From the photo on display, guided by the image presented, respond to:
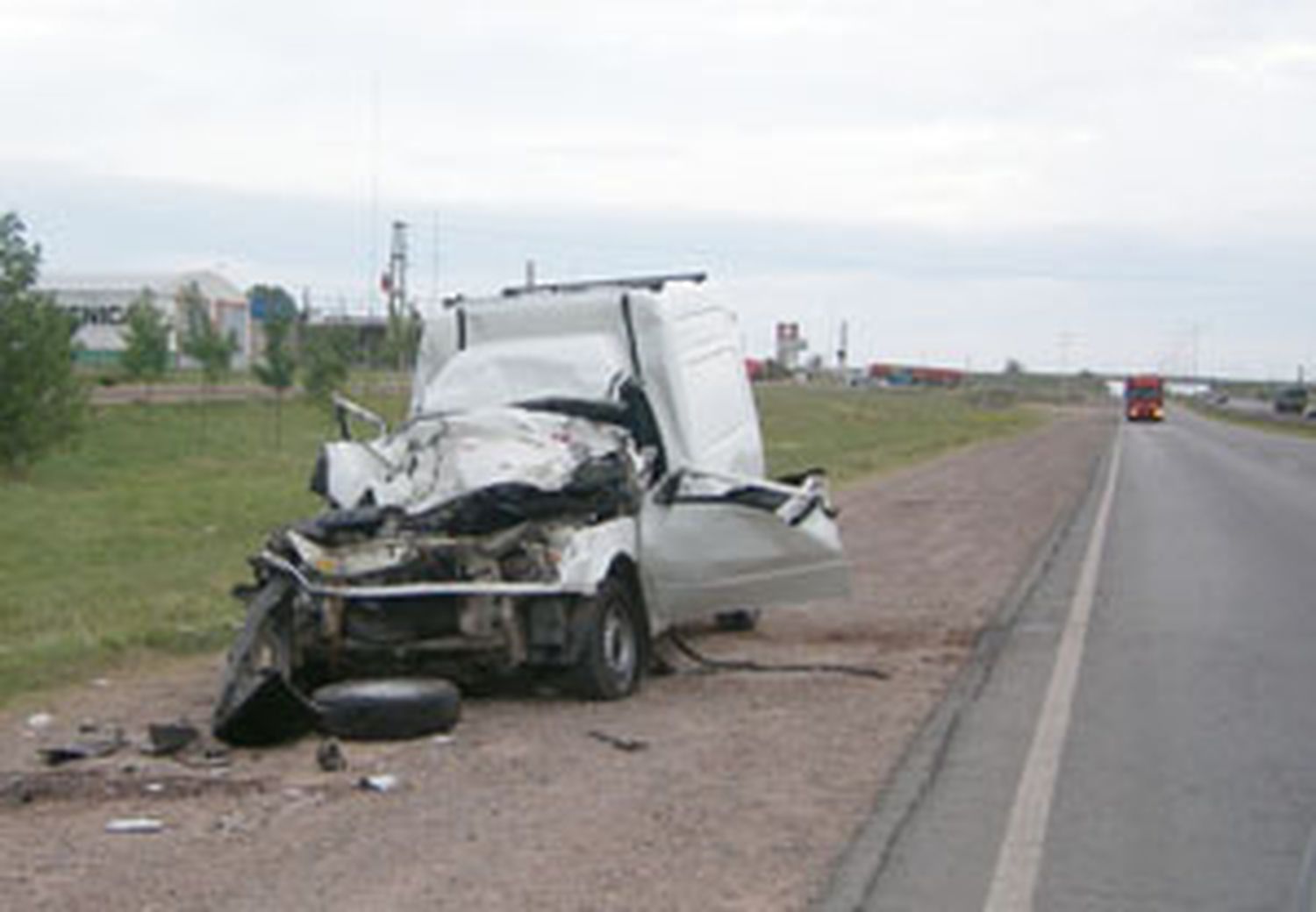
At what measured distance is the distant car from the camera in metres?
103

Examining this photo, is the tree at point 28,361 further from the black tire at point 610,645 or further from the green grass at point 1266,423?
the green grass at point 1266,423

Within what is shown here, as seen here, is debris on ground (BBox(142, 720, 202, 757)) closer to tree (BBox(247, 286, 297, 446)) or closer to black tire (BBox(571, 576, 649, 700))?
black tire (BBox(571, 576, 649, 700))

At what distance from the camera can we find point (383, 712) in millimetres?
7918

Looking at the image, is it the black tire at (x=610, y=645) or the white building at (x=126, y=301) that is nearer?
the black tire at (x=610, y=645)

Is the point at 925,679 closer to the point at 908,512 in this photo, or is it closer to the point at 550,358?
the point at 550,358

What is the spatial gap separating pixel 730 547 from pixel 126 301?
93430 millimetres

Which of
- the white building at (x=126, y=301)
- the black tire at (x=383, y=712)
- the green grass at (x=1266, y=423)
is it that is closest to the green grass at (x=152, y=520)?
the black tire at (x=383, y=712)

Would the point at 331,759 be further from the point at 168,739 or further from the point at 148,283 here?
the point at 148,283

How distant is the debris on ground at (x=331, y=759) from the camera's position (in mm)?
7363

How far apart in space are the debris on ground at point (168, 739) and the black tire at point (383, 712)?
0.59m

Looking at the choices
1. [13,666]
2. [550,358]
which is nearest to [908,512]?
[550,358]

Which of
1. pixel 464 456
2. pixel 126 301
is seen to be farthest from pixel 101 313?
pixel 464 456

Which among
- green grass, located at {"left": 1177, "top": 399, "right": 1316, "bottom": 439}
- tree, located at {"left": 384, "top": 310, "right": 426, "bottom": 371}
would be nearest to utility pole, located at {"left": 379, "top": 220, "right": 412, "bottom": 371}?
tree, located at {"left": 384, "top": 310, "right": 426, "bottom": 371}

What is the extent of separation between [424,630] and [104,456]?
2638 centimetres
